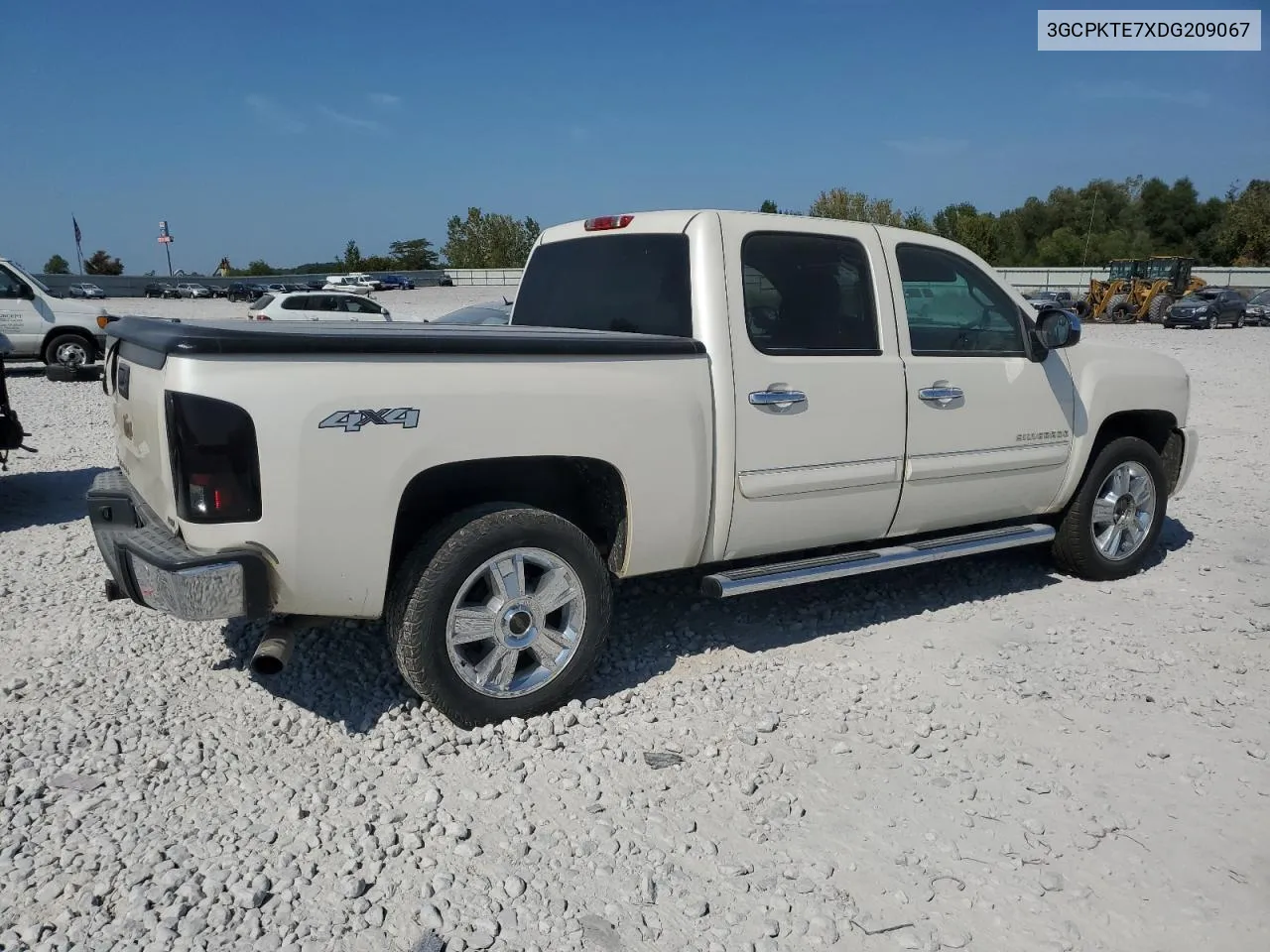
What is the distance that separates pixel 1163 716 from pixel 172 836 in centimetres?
367

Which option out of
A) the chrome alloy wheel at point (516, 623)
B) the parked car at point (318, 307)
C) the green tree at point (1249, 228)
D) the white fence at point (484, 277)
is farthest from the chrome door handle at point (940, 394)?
the green tree at point (1249, 228)

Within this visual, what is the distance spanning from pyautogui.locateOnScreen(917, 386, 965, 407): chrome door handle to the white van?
13.0 metres

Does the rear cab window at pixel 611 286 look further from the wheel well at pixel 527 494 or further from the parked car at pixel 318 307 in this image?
the parked car at pixel 318 307

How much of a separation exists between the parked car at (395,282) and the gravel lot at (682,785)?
60113 mm

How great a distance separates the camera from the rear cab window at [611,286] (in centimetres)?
424

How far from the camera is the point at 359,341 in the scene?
10.5ft

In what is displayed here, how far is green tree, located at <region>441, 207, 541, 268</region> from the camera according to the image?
303 ft

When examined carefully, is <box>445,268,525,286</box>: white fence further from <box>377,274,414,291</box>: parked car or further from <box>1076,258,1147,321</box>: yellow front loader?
<box>1076,258,1147,321</box>: yellow front loader

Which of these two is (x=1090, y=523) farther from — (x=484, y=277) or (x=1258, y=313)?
(x=484, y=277)

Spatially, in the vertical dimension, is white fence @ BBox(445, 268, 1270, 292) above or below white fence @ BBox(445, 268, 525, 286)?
below

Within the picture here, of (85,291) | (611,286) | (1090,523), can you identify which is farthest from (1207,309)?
(85,291)

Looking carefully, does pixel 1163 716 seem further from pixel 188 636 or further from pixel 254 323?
pixel 188 636

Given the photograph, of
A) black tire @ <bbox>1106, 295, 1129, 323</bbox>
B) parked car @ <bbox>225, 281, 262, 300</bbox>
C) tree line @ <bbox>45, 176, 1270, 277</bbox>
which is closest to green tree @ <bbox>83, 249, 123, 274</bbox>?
tree line @ <bbox>45, 176, 1270, 277</bbox>

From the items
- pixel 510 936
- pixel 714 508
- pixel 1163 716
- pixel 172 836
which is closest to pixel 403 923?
pixel 510 936
